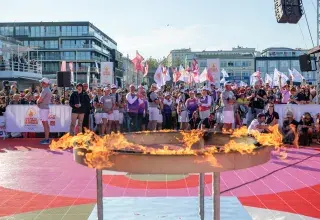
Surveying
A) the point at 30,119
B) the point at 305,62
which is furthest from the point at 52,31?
the point at 305,62

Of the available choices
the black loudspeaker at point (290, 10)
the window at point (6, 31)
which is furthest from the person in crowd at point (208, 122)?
the window at point (6, 31)

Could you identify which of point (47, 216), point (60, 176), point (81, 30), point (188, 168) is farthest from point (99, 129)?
point (81, 30)

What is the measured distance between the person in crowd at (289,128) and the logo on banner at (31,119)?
8.40m

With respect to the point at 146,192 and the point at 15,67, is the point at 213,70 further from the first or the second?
the point at 15,67

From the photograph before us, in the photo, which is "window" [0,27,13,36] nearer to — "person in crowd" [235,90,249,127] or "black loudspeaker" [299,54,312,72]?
"person in crowd" [235,90,249,127]

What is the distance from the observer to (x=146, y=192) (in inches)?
275

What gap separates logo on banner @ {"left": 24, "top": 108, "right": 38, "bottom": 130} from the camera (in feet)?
46.6

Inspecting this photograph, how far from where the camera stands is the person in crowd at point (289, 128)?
12.7 metres

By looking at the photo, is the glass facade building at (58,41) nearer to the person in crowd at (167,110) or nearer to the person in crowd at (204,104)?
the person in crowd at (167,110)

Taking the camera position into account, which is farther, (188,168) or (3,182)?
(3,182)

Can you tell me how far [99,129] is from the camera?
13.8 m

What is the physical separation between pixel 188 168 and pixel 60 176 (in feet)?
18.8

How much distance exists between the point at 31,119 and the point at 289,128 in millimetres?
8701

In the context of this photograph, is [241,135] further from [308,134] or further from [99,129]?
[99,129]
